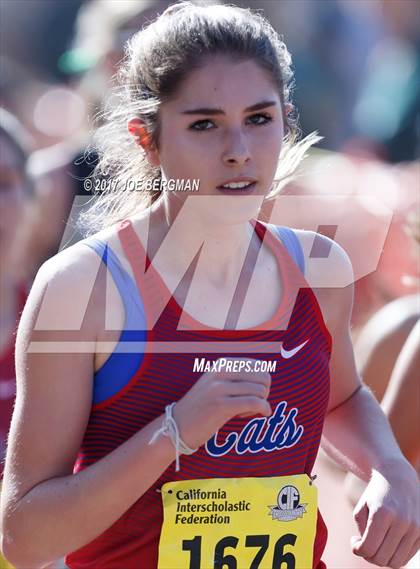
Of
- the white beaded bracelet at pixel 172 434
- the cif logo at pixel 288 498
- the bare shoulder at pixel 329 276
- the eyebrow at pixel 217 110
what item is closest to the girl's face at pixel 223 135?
the eyebrow at pixel 217 110

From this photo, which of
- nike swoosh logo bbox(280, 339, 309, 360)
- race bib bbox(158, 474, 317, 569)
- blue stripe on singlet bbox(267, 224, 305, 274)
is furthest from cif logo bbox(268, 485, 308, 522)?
blue stripe on singlet bbox(267, 224, 305, 274)

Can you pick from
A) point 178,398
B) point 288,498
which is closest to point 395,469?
point 288,498

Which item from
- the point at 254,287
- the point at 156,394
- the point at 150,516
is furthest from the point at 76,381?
the point at 254,287

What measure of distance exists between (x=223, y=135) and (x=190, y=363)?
435 millimetres

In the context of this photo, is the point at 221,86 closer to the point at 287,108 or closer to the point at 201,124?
the point at 201,124

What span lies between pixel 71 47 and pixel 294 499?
3.75m

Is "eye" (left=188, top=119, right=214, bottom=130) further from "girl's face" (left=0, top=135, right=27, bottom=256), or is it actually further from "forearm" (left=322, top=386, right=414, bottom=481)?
"girl's face" (left=0, top=135, right=27, bottom=256)

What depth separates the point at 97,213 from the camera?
2426 millimetres

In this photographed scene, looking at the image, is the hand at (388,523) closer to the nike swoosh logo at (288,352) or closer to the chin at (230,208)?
the nike swoosh logo at (288,352)

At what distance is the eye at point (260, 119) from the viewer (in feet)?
6.86

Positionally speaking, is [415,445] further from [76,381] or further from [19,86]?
[19,86]

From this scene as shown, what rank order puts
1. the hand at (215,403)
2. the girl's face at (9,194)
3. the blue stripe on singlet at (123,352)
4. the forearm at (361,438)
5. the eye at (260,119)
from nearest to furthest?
the hand at (215,403) → the blue stripe on singlet at (123,352) → the eye at (260,119) → the forearm at (361,438) → the girl's face at (9,194)

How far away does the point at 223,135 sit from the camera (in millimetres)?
2039

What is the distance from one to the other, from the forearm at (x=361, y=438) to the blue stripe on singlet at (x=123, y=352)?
1.95ft
